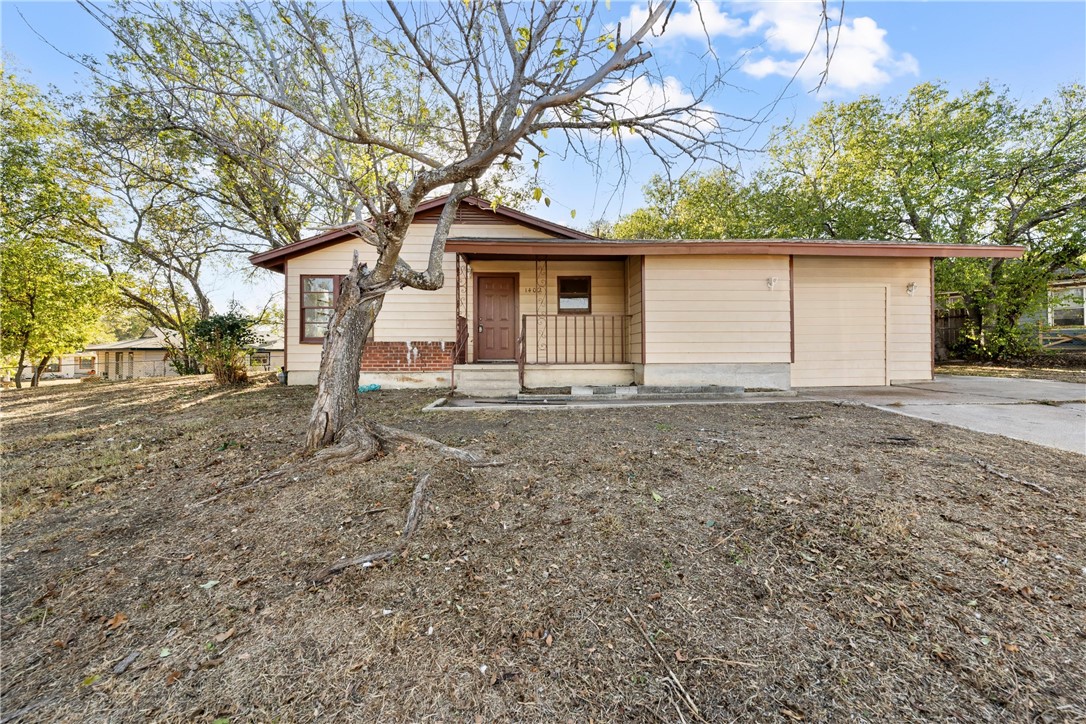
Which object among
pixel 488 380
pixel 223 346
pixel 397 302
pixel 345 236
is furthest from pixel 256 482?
pixel 223 346

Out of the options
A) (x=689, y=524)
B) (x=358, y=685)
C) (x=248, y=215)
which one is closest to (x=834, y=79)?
(x=689, y=524)

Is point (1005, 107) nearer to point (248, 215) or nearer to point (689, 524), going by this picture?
point (689, 524)

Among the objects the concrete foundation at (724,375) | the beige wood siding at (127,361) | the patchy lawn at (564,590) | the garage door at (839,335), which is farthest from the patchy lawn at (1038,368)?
the beige wood siding at (127,361)

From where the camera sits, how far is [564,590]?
6.27 ft

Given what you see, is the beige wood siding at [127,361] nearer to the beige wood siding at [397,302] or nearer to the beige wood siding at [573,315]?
the beige wood siding at [397,302]

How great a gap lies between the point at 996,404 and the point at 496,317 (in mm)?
8440

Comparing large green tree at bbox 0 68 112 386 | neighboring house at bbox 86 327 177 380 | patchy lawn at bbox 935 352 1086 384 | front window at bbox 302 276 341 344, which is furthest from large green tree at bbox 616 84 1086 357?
neighboring house at bbox 86 327 177 380

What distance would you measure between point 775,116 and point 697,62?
2.66ft

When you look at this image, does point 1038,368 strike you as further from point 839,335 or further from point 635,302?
point 635,302

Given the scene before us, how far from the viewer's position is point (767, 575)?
198 centimetres

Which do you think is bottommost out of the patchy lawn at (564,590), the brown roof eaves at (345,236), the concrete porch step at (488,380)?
the patchy lawn at (564,590)

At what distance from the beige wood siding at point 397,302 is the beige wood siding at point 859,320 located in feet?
24.0

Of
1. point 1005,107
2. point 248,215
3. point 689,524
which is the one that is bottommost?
point 689,524

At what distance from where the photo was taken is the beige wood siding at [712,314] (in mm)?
7605
